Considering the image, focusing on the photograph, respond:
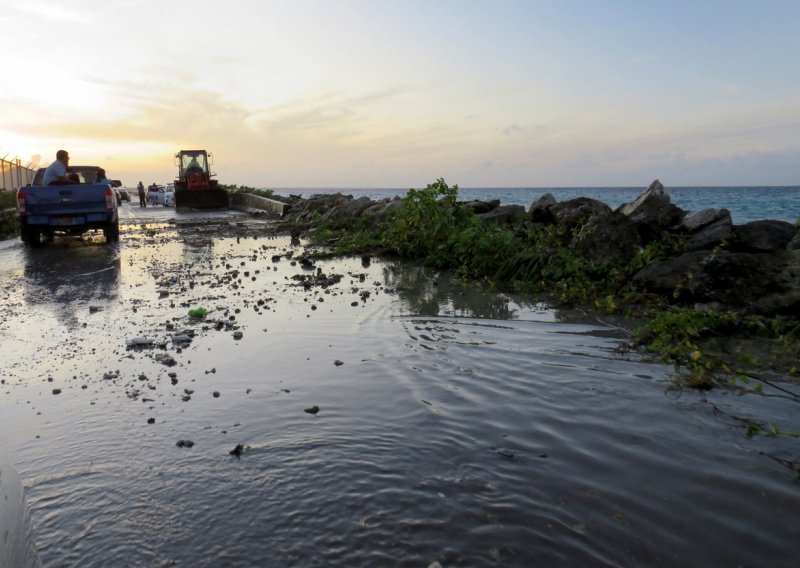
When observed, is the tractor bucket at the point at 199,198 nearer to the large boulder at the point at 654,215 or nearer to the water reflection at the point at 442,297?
the water reflection at the point at 442,297

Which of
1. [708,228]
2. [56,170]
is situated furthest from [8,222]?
[708,228]

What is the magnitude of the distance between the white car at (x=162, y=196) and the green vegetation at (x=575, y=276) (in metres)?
32.3

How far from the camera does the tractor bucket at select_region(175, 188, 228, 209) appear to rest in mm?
33969

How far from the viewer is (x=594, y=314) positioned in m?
7.13

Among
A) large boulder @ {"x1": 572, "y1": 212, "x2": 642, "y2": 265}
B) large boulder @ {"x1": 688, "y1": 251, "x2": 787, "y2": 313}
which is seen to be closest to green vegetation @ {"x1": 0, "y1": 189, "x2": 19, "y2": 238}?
large boulder @ {"x1": 572, "y1": 212, "x2": 642, "y2": 265}

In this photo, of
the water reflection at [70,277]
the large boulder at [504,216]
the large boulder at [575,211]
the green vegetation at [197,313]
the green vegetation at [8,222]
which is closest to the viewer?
the green vegetation at [197,313]

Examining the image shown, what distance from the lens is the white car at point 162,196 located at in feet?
148

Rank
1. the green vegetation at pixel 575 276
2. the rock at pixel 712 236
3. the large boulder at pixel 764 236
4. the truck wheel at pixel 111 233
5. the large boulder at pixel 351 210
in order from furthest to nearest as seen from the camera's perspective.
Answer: the large boulder at pixel 351 210
the truck wheel at pixel 111 233
the rock at pixel 712 236
the large boulder at pixel 764 236
the green vegetation at pixel 575 276

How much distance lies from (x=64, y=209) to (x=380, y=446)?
14.3 m

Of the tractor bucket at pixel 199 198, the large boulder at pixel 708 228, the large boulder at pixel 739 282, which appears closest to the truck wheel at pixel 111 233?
the large boulder at pixel 708 228

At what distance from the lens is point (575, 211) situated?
11484 millimetres

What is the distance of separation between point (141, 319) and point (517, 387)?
4.54 metres

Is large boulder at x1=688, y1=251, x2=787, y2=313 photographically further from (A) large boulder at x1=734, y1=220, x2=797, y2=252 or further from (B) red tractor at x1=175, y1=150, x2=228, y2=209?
(B) red tractor at x1=175, y1=150, x2=228, y2=209

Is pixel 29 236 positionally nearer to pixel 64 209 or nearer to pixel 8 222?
pixel 64 209
